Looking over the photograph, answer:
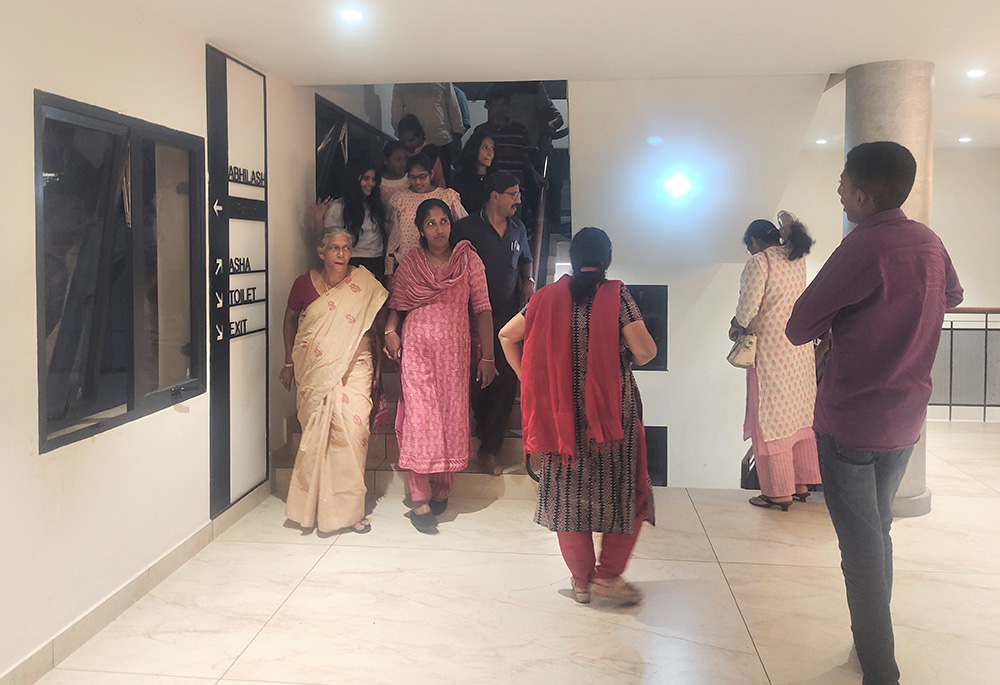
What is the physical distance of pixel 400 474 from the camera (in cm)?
454

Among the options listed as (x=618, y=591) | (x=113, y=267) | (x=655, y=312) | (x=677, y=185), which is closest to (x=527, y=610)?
(x=618, y=591)

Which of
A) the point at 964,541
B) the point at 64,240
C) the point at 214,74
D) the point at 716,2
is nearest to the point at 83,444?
the point at 64,240

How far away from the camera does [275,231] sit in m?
4.51

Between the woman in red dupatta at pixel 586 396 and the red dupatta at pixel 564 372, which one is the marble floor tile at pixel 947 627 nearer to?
the woman in red dupatta at pixel 586 396

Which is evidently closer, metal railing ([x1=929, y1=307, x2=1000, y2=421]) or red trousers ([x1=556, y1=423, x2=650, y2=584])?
red trousers ([x1=556, y1=423, x2=650, y2=584])

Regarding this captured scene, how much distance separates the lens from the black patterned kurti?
299 cm

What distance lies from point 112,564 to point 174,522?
1.52 feet

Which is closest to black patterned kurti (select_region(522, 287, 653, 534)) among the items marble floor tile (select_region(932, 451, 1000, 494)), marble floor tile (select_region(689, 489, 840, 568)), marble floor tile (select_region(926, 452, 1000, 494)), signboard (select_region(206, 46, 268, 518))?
marble floor tile (select_region(689, 489, 840, 568))

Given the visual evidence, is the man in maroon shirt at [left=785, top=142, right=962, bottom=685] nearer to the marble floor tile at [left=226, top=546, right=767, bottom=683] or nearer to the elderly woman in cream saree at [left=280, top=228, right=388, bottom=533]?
the marble floor tile at [left=226, top=546, right=767, bottom=683]

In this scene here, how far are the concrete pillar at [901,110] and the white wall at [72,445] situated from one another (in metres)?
3.21

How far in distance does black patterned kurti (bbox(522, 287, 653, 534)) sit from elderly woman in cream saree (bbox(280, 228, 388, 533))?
128cm

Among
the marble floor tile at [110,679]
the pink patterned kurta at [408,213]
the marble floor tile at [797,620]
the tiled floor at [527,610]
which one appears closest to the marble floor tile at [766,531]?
the tiled floor at [527,610]

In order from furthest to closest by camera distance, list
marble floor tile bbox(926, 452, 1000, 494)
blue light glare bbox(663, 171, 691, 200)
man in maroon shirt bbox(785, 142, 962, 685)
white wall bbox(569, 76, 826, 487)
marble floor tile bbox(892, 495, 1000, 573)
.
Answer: blue light glare bbox(663, 171, 691, 200), white wall bbox(569, 76, 826, 487), marble floor tile bbox(926, 452, 1000, 494), marble floor tile bbox(892, 495, 1000, 573), man in maroon shirt bbox(785, 142, 962, 685)

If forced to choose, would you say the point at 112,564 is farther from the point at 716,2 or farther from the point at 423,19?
the point at 716,2
